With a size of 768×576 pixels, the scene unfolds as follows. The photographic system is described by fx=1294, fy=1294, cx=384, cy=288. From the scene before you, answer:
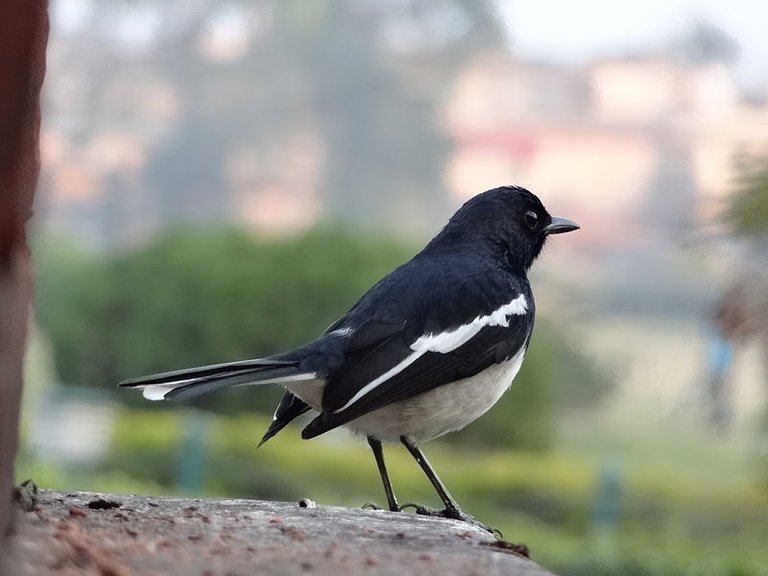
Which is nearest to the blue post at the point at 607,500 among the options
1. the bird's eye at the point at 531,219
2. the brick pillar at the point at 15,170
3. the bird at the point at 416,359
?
the bird's eye at the point at 531,219

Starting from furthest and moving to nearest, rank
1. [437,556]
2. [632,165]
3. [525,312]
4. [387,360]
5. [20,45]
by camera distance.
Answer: [632,165] → [525,312] → [387,360] → [437,556] → [20,45]

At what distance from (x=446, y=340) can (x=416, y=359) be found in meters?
0.16

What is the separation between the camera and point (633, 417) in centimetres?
1500

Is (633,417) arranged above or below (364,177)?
below

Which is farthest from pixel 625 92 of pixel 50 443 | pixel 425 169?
pixel 50 443

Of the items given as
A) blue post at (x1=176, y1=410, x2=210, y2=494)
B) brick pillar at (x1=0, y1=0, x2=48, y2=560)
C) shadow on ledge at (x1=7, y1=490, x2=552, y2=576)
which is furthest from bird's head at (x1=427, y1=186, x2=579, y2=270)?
blue post at (x1=176, y1=410, x2=210, y2=494)

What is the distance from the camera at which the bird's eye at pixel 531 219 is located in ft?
16.7

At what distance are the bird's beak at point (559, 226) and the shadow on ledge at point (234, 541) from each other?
5.24 ft

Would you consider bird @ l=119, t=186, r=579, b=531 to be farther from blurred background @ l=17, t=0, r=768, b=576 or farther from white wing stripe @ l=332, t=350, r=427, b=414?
blurred background @ l=17, t=0, r=768, b=576

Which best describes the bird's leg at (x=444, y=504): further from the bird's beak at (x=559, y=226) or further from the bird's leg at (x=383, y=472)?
the bird's beak at (x=559, y=226)

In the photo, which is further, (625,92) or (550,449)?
(625,92)

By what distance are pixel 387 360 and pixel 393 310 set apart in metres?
0.23

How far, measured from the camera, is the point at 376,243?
1464 centimetres

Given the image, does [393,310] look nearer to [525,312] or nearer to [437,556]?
[525,312]
